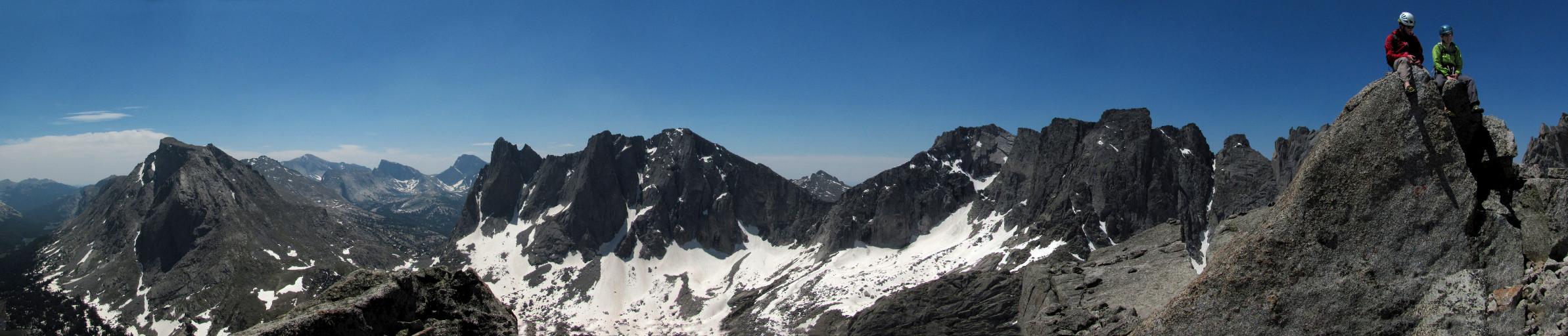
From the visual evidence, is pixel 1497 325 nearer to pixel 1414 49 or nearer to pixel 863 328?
pixel 1414 49

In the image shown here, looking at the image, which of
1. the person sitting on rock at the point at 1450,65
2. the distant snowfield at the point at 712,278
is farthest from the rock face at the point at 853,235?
the person sitting on rock at the point at 1450,65

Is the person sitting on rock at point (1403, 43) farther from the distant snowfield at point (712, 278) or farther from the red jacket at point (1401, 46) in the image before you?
the distant snowfield at point (712, 278)

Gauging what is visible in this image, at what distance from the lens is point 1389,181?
1102 cm

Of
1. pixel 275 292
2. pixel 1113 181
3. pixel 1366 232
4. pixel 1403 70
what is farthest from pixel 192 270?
pixel 1113 181

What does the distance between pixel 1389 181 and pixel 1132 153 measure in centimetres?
13504

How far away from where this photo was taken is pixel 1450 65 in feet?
40.2

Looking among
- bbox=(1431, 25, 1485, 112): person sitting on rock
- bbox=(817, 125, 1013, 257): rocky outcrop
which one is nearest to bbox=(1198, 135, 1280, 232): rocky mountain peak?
bbox=(817, 125, 1013, 257): rocky outcrop

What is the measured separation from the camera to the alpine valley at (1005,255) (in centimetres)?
1094

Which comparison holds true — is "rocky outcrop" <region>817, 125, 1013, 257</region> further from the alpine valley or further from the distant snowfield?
the distant snowfield

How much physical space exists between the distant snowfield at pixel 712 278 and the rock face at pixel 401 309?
90.5 m

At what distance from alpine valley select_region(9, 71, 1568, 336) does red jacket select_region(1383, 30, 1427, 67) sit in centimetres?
131

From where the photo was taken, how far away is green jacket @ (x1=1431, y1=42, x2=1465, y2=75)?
12.2m

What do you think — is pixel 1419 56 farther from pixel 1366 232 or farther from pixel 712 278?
pixel 712 278

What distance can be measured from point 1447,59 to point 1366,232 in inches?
176
